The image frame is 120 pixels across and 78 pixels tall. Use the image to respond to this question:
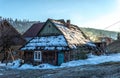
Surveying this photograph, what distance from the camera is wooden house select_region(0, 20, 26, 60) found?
174 ft

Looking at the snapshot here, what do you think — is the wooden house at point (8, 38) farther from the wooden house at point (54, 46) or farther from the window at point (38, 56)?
the window at point (38, 56)

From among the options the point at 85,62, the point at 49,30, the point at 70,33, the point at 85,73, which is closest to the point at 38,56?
the point at 49,30

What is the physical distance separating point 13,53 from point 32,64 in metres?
16.4

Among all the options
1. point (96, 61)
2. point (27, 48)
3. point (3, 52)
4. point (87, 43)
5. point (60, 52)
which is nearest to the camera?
point (96, 61)

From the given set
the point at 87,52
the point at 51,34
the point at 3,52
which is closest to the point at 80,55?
the point at 87,52

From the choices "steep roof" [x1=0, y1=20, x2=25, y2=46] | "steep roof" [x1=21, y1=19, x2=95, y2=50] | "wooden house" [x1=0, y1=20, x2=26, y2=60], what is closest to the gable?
"steep roof" [x1=21, y1=19, x2=95, y2=50]

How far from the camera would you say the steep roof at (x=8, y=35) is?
53469mm

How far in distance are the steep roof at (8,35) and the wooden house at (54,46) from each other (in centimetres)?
1151

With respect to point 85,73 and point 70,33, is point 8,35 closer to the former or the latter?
point 70,33

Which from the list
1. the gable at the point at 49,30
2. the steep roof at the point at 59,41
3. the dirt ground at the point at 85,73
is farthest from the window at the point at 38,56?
the dirt ground at the point at 85,73

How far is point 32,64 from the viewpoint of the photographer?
4184 cm

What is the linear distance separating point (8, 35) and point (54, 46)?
55.8 ft

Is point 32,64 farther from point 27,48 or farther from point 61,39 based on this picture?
point 61,39

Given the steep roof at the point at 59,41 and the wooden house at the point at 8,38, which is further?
the wooden house at the point at 8,38
